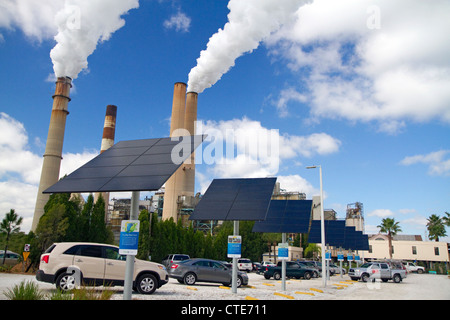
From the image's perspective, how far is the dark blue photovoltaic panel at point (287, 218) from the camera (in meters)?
20.4

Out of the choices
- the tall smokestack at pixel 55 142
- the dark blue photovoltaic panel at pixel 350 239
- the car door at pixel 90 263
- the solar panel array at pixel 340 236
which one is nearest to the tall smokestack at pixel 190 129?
the tall smokestack at pixel 55 142

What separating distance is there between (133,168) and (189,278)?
10.9 m

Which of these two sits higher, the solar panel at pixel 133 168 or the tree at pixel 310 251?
the solar panel at pixel 133 168

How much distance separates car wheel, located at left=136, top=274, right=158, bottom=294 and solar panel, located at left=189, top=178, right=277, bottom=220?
3.02 metres

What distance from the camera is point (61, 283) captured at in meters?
12.3

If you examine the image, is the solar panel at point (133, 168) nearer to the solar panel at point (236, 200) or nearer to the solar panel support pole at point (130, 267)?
the solar panel support pole at point (130, 267)

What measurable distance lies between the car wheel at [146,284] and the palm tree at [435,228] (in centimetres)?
8726

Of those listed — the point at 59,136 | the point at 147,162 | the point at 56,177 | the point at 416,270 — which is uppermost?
the point at 59,136

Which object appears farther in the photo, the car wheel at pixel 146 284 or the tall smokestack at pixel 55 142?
the tall smokestack at pixel 55 142

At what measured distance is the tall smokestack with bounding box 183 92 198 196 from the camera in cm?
6787
